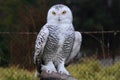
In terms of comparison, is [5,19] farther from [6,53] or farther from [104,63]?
[104,63]

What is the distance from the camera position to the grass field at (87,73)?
8.34 m

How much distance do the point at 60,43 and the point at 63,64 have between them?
325mm

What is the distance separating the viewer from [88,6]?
17141mm

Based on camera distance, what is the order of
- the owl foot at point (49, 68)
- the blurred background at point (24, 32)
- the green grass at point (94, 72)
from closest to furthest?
1. the owl foot at point (49, 68)
2. the green grass at point (94, 72)
3. the blurred background at point (24, 32)

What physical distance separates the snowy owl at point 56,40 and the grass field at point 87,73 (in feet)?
2.72

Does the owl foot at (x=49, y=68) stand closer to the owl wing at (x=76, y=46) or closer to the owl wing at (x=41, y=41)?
the owl wing at (x=41, y=41)

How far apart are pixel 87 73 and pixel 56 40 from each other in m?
1.58

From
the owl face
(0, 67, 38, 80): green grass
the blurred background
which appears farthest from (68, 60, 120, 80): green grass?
the owl face

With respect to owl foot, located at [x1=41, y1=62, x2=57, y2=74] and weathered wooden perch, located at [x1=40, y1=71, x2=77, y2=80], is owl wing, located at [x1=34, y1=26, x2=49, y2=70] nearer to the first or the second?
owl foot, located at [x1=41, y1=62, x2=57, y2=74]

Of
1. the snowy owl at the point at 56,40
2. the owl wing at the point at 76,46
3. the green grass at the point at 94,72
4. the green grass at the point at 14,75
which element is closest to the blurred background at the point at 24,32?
the green grass at the point at 94,72

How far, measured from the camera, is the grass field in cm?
834

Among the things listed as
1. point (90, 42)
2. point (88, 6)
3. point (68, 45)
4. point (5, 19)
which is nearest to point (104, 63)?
point (5, 19)

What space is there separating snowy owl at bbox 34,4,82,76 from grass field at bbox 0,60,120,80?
32.6 inches

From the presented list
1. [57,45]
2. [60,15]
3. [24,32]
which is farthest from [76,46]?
[24,32]
